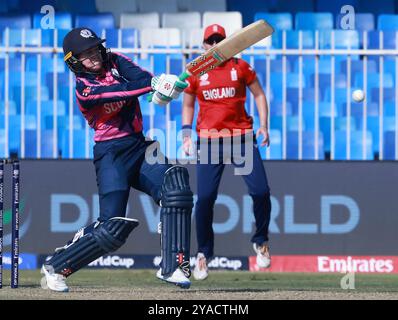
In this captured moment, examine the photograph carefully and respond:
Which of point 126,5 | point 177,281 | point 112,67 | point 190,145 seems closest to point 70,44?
point 112,67

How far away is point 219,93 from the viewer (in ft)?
34.7

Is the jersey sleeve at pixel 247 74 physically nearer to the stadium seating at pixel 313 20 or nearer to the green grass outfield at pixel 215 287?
the green grass outfield at pixel 215 287

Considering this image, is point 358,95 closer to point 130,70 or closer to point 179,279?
point 130,70

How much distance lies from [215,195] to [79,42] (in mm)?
2698

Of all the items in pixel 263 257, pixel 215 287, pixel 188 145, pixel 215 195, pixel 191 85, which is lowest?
pixel 215 287

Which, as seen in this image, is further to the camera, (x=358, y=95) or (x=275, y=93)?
(x=275, y=93)

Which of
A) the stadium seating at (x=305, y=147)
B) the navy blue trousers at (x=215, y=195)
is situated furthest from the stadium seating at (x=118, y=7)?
the navy blue trousers at (x=215, y=195)

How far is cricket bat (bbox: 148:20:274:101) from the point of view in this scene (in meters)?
8.30

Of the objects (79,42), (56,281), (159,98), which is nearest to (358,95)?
(159,98)

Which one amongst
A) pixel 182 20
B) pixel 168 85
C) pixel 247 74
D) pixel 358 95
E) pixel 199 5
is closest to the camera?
pixel 168 85

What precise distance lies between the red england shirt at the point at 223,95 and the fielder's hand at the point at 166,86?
2499mm

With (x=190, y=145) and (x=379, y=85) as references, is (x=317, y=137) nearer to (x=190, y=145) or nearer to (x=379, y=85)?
(x=379, y=85)

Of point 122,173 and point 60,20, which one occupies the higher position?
point 60,20

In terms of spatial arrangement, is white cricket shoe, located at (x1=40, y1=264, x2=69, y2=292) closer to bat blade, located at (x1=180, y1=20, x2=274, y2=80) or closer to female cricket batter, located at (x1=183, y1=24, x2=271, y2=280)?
bat blade, located at (x1=180, y1=20, x2=274, y2=80)
